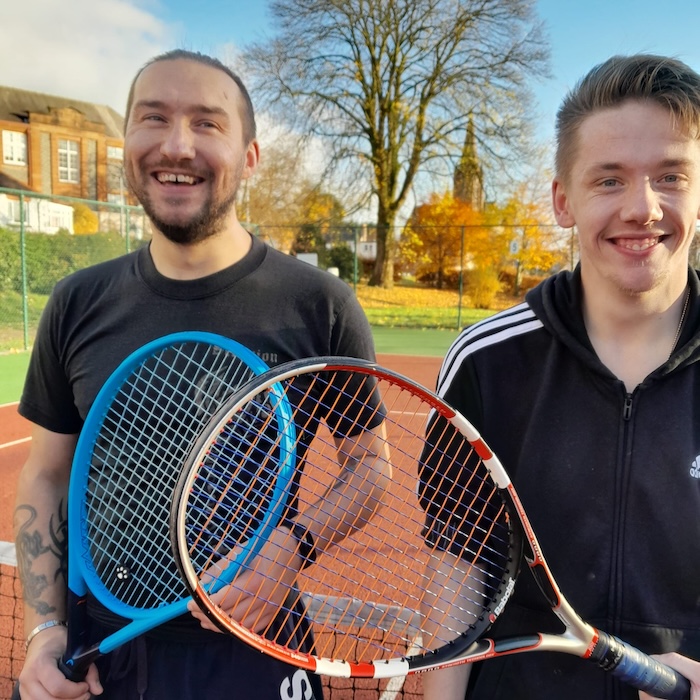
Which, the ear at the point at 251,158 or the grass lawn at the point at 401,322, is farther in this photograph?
the grass lawn at the point at 401,322

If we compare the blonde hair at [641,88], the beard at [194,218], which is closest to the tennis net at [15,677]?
the beard at [194,218]

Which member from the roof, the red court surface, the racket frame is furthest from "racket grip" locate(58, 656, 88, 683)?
the roof

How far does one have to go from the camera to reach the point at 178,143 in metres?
1.43

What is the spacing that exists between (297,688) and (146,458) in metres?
0.61

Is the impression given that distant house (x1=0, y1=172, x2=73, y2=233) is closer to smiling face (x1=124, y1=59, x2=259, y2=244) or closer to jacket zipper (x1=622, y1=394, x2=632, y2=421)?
smiling face (x1=124, y1=59, x2=259, y2=244)

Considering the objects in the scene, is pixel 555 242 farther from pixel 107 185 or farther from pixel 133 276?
pixel 107 185

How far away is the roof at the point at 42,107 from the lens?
40.7 m

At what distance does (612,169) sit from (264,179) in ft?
76.2

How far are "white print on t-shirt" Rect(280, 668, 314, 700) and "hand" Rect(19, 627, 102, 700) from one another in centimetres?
39

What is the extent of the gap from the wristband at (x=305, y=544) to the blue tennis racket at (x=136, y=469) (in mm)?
292

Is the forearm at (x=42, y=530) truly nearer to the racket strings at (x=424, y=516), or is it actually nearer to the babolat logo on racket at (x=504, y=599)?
the racket strings at (x=424, y=516)

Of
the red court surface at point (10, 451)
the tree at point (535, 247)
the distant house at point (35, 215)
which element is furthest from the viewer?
the tree at point (535, 247)

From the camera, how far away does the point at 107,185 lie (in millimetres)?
39219

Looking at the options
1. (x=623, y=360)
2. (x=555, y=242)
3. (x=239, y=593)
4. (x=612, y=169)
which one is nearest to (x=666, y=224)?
(x=612, y=169)
